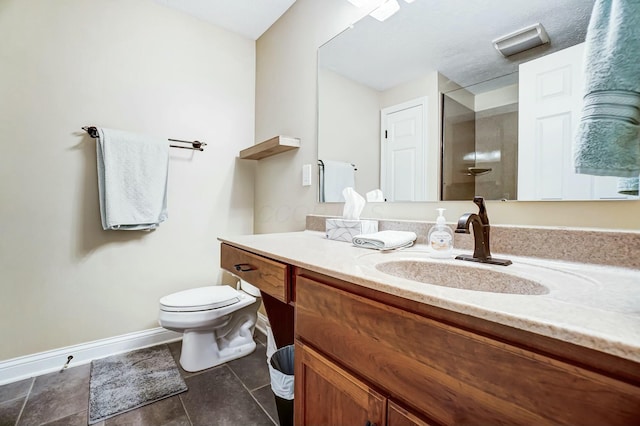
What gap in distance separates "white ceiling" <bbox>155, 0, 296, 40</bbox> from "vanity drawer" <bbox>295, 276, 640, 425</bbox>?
2032 millimetres

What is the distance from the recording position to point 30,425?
121 centimetres

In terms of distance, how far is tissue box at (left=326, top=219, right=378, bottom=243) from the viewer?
4.07ft

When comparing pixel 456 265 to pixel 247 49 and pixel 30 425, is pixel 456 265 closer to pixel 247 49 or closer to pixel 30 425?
pixel 30 425

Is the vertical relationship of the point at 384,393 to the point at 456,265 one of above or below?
below

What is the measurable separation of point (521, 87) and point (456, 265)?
0.61 metres

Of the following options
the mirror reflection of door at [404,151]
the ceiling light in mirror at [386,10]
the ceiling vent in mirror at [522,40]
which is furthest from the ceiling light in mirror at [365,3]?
the ceiling vent in mirror at [522,40]

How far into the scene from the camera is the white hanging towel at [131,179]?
5.46 ft

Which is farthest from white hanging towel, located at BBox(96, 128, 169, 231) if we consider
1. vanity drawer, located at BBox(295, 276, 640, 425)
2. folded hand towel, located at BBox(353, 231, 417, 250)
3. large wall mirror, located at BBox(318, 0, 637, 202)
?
vanity drawer, located at BBox(295, 276, 640, 425)

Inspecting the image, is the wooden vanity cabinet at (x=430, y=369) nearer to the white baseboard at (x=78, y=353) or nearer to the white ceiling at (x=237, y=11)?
the white baseboard at (x=78, y=353)

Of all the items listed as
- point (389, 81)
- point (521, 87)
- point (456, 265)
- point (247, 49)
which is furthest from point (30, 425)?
point (247, 49)

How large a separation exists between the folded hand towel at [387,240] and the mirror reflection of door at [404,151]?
0.20 m

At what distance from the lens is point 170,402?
1.36 m

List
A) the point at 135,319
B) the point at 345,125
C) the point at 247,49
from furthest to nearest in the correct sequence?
1. the point at 247,49
2. the point at 135,319
3. the point at 345,125

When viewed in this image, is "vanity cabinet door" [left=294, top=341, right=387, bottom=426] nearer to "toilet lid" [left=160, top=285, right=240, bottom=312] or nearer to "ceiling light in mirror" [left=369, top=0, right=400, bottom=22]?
"toilet lid" [left=160, top=285, right=240, bottom=312]
